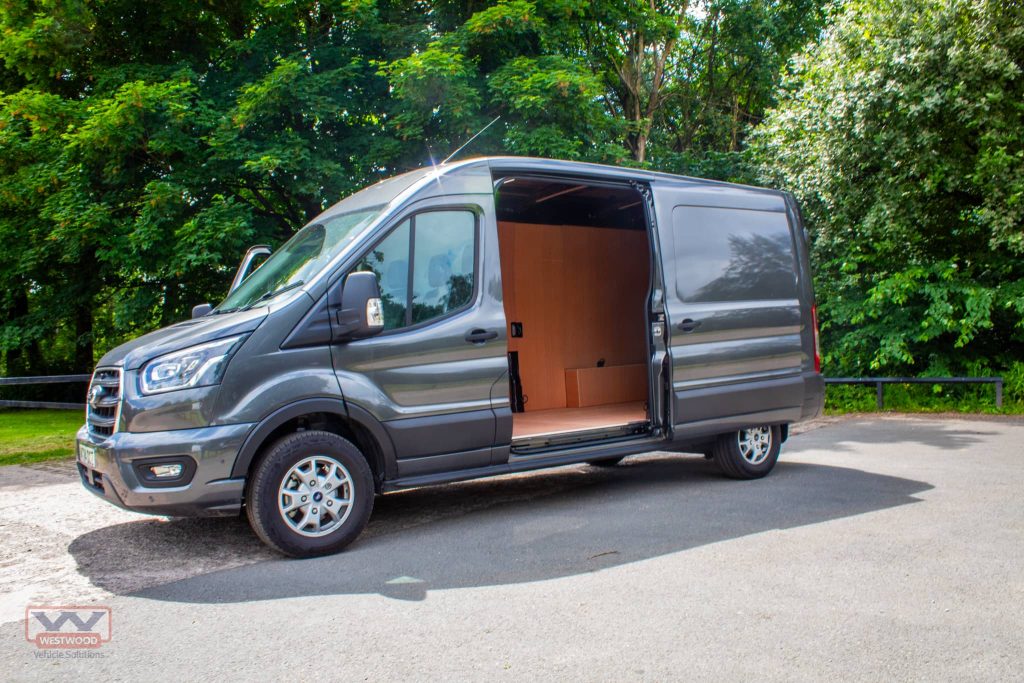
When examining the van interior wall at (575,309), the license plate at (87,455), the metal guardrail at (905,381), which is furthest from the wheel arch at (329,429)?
the metal guardrail at (905,381)

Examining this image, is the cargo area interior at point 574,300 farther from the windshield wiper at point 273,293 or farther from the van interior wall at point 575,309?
the windshield wiper at point 273,293

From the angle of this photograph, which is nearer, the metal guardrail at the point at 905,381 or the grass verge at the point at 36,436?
the grass verge at the point at 36,436

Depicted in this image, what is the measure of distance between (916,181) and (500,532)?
38.9 feet

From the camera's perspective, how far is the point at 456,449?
5.90 meters

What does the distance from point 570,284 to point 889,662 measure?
6.82 meters

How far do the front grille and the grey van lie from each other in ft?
0.07

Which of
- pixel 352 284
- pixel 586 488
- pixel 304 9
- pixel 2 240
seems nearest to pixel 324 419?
pixel 352 284

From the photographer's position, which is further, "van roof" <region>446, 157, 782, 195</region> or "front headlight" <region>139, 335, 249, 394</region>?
"van roof" <region>446, 157, 782, 195</region>

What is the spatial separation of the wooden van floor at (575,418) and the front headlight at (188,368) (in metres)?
2.34

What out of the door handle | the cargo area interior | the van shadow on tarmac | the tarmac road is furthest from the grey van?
the cargo area interior

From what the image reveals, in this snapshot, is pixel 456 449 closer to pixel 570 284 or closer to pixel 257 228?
pixel 570 284

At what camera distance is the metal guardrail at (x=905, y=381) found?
44.4 ft

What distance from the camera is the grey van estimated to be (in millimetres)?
5141

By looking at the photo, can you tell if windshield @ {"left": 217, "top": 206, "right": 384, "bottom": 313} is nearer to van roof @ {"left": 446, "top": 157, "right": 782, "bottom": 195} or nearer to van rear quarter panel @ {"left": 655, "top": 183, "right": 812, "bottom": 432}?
van roof @ {"left": 446, "top": 157, "right": 782, "bottom": 195}
